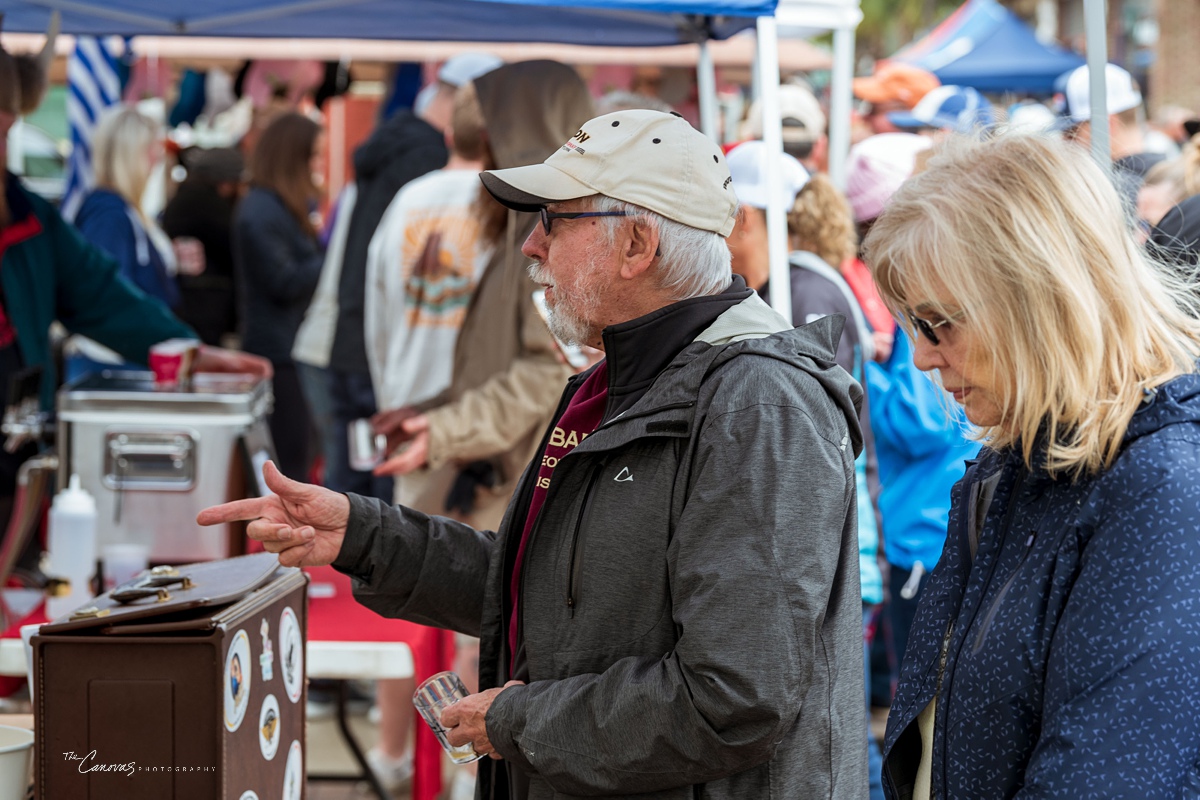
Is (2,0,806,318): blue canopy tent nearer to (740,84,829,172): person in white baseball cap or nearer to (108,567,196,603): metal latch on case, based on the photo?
(740,84,829,172): person in white baseball cap

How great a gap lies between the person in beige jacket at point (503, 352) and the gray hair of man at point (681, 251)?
1.58 metres

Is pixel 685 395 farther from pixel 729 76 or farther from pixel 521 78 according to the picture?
pixel 729 76

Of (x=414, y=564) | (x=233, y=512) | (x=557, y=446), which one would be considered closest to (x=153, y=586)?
(x=233, y=512)

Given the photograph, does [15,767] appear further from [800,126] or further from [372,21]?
[800,126]

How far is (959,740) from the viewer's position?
1489mm

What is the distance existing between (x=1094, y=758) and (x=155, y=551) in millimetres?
2147

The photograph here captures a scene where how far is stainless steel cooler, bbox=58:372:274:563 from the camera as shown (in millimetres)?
2816

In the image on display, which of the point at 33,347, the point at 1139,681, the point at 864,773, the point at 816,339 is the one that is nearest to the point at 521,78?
the point at 33,347

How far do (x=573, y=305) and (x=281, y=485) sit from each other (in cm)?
52

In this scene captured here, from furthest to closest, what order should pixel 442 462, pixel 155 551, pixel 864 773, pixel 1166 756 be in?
1. pixel 442 462
2. pixel 155 551
3. pixel 864 773
4. pixel 1166 756

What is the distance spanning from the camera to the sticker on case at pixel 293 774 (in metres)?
2.15

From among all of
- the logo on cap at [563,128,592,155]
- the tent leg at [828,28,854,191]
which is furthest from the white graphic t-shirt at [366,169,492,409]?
the tent leg at [828,28,854,191]

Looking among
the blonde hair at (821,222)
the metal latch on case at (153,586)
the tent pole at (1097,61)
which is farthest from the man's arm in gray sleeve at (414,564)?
the blonde hair at (821,222)

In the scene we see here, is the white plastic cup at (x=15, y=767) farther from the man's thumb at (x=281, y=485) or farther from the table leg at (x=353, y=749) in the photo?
the table leg at (x=353, y=749)
